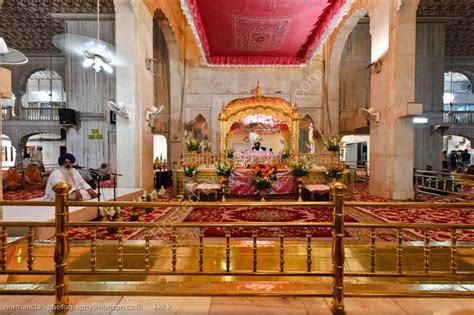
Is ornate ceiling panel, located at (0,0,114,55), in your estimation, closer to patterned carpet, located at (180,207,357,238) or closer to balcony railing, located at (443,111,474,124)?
patterned carpet, located at (180,207,357,238)

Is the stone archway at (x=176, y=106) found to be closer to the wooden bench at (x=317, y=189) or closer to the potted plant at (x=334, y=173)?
the wooden bench at (x=317, y=189)

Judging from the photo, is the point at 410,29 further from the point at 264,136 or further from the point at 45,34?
the point at 45,34

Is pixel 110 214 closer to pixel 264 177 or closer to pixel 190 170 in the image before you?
pixel 190 170

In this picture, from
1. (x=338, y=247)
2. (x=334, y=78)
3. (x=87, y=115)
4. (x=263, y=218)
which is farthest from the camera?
(x=87, y=115)

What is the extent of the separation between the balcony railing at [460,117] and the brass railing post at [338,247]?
17.9 meters

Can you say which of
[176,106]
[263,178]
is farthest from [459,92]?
[263,178]

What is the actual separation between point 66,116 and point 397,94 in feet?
43.8

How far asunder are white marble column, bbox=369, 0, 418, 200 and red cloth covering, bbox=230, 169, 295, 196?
2.64 meters

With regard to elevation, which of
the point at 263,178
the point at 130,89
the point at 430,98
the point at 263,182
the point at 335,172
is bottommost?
the point at 263,182

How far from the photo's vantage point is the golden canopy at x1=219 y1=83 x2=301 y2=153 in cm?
1077

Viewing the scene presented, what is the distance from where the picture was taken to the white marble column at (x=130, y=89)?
272 inches

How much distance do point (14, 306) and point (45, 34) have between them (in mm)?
Result: 16759

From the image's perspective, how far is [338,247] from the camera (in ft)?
6.60

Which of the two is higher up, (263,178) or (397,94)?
(397,94)
